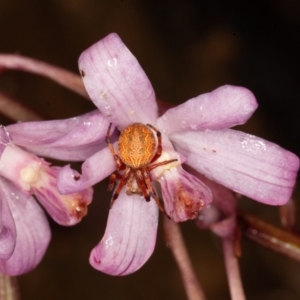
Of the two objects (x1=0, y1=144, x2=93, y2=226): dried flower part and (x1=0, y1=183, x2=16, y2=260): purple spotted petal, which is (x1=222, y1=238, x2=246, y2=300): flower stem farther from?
(x1=0, y1=183, x2=16, y2=260): purple spotted petal

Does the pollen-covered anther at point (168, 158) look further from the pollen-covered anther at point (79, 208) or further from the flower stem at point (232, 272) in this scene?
the flower stem at point (232, 272)

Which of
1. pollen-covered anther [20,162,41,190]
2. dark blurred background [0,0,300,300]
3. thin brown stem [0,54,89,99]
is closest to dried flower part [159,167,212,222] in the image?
pollen-covered anther [20,162,41,190]

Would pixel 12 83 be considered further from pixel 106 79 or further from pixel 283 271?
pixel 283 271

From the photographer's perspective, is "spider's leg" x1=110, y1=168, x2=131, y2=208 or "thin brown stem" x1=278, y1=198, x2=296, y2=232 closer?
"spider's leg" x1=110, y1=168, x2=131, y2=208

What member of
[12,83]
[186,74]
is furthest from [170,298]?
[12,83]

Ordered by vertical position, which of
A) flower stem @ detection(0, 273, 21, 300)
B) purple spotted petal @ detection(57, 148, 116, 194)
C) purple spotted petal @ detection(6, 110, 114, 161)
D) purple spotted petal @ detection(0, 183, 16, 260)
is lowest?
flower stem @ detection(0, 273, 21, 300)

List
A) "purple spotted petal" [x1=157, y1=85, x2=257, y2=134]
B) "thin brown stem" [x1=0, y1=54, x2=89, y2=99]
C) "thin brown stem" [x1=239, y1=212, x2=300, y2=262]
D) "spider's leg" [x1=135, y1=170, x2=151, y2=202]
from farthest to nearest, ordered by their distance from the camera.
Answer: "thin brown stem" [x1=239, y1=212, x2=300, y2=262], "thin brown stem" [x1=0, y1=54, x2=89, y2=99], "spider's leg" [x1=135, y1=170, x2=151, y2=202], "purple spotted petal" [x1=157, y1=85, x2=257, y2=134]
